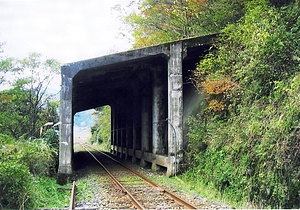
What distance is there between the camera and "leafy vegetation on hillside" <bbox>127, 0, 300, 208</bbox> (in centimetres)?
749

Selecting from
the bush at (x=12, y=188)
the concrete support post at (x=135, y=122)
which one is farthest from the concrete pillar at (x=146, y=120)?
the bush at (x=12, y=188)

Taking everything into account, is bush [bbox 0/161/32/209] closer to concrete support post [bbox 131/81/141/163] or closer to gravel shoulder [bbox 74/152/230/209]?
gravel shoulder [bbox 74/152/230/209]

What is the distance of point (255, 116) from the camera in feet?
29.5

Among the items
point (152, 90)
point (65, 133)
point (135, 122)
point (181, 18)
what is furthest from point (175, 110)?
point (135, 122)

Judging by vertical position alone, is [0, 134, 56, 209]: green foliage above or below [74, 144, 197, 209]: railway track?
above

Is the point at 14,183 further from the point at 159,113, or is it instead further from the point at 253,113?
the point at 159,113

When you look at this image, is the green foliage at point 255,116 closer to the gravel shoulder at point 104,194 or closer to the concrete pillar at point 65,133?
the gravel shoulder at point 104,194

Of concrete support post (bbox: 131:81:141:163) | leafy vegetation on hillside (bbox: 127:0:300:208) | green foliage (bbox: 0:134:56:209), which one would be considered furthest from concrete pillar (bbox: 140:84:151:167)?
green foliage (bbox: 0:134:56:209)

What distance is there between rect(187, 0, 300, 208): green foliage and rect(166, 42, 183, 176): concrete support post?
26.6 inches

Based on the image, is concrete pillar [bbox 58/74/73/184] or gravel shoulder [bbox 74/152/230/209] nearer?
gravel shoulder [bbox 74/152/230/209]

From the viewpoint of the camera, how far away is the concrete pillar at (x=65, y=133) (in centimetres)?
1288

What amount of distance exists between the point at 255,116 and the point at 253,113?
0.44m

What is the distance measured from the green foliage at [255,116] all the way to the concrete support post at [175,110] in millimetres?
675

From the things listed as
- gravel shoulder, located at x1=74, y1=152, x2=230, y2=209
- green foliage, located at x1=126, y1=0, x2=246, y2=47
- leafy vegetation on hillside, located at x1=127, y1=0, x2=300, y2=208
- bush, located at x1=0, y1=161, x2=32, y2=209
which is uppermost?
green foliage, located at x1=126, y1=0, x2=246, y2=47
